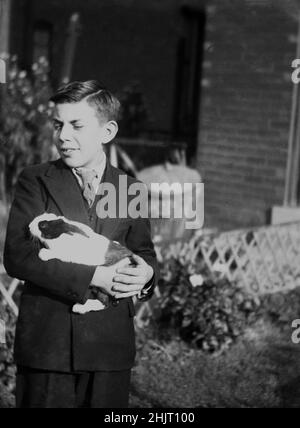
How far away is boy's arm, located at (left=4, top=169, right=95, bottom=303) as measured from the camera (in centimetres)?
265

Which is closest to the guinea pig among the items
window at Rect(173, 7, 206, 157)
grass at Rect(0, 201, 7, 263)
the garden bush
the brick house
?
the garden bush

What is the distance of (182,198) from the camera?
6.24m

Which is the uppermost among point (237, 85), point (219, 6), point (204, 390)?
point (219, 6)

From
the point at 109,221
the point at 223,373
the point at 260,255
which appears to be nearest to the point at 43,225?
the point at 109,221

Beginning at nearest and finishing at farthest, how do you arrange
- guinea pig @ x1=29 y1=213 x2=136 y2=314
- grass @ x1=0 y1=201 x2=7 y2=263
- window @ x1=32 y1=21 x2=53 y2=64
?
guinea pig @ x1=29 y1=213 x2=136 y2=314
grass @ x1=0 y1=201 x2=7 y2=263
window @ x1=32 y1=21 x2=53 y2=64

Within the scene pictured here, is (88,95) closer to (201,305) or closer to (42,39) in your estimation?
(201,305)

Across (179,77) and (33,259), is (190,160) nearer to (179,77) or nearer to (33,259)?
(179,77)

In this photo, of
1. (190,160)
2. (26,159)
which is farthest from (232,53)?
(26,159)

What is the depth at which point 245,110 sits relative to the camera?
738 cm

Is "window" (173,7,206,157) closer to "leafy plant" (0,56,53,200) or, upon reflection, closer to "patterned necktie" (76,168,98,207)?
"leafy plant" (0,56,53,200)

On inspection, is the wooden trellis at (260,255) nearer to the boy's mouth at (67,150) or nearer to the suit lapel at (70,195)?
the suit lapel at (70,195)

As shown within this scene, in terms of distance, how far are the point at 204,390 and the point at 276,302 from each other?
5.18 feet

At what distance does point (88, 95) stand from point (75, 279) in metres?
0.61

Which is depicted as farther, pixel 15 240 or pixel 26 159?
pixel 26 159
